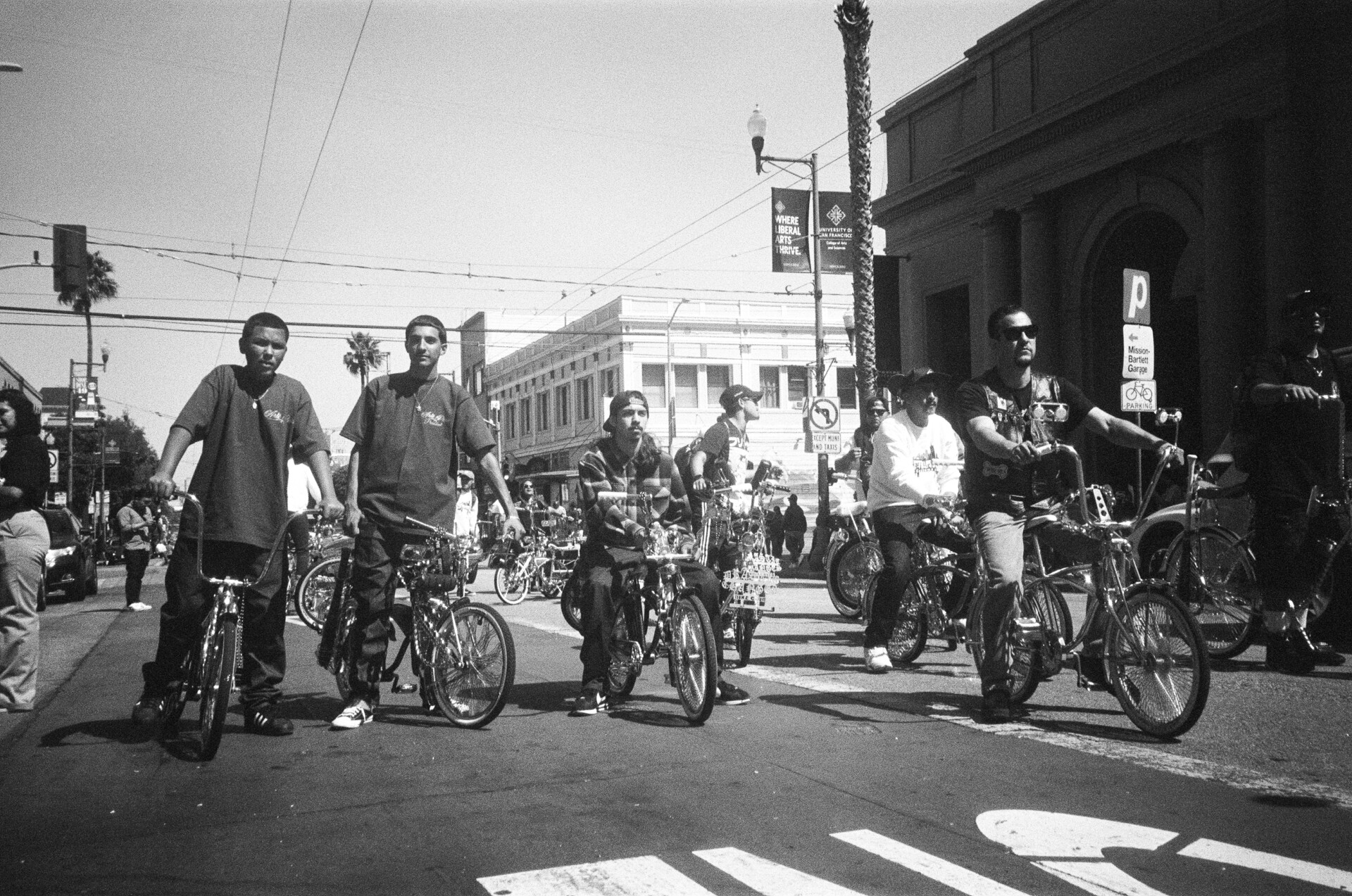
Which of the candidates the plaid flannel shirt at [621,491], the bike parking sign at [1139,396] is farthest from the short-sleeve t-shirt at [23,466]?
the bike parking sign at [1139,396]

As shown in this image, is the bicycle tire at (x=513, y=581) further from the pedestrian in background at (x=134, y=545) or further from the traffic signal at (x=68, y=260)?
the traffic signal at (x=68, y=260)

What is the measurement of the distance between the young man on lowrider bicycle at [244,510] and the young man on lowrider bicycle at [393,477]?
0.72 ft

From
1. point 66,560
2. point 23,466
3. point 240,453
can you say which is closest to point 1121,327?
point 240,453

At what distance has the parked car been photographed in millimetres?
17312

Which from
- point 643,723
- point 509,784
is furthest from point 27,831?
point 643,723

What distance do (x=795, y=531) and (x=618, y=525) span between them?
21.8 m

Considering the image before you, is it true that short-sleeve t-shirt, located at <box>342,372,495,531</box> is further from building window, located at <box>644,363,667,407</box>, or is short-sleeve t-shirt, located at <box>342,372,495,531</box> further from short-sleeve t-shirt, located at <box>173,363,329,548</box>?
building window, located at <box>644,363,667,407</box>

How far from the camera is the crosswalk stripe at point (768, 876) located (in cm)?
306

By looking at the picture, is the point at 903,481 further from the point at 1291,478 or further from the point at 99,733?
the point at 99,733

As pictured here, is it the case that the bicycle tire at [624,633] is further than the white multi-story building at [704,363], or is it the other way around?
the white multi-story building at [704,363]

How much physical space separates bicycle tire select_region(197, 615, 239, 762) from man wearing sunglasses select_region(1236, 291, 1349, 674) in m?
5.35

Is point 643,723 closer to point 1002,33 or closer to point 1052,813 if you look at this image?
point 1052,813

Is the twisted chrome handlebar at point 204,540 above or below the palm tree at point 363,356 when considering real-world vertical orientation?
below

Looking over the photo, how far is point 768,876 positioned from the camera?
317 centimetres
